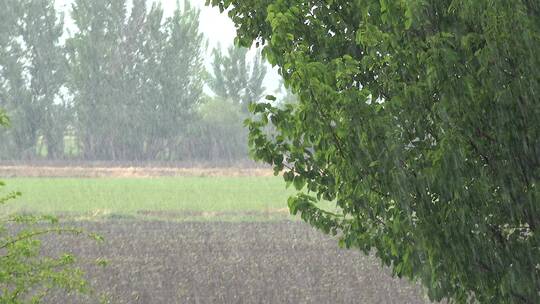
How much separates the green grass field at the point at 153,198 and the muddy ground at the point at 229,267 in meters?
5.45

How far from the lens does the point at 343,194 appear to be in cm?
739

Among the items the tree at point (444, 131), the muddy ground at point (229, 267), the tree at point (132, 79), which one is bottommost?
the muddy ground at point (229, 267)

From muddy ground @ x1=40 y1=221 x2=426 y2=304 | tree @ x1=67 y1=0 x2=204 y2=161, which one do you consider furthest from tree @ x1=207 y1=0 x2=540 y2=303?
tree @ x1=67 y1=0 x2=204 y2=161

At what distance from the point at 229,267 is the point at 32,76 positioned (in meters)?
52.6

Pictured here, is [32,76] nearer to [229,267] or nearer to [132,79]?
[132,79]

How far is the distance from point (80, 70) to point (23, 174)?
15.5 metres

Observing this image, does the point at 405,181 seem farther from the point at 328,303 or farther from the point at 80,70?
the point at 80,70

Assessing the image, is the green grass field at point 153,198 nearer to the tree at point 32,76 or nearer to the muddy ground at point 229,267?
the muddy ground at point 229,267

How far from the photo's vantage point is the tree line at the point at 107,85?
66125mm

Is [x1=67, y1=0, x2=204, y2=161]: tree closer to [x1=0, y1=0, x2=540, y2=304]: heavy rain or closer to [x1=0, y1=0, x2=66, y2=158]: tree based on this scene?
[x1=0, y1=0, x2=66, y2=158]: tree

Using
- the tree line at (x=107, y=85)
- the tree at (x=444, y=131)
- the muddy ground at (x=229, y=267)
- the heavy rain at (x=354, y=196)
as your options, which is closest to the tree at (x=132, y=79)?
the tree line at (x=107, y=85)

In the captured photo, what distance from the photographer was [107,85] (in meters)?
66.9

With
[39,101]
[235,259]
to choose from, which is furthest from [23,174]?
[235,259]

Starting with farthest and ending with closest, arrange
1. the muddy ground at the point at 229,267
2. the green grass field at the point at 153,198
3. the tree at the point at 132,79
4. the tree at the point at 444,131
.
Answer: the tree at the point at 132,79, the green grass field at the point at 153,198, the muddy ground at the point at 229,267, the tree at the point at 444,131
